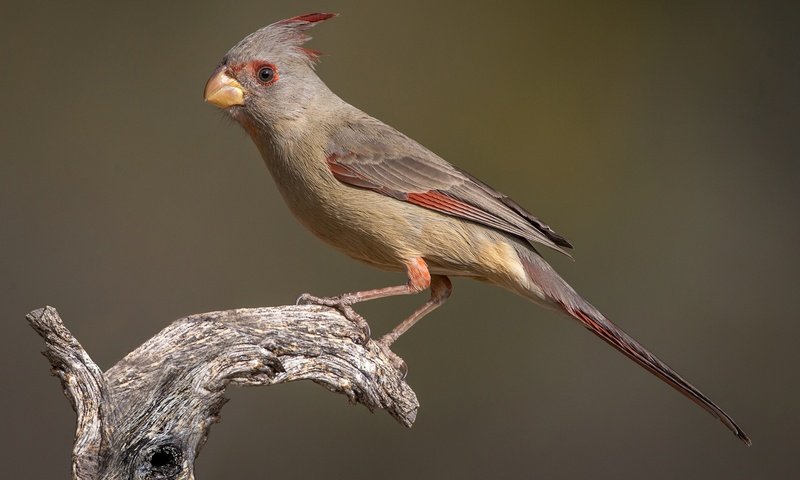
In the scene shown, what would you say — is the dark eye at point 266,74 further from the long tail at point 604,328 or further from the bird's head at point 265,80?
the long tail at point 604,328

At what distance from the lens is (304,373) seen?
286cm

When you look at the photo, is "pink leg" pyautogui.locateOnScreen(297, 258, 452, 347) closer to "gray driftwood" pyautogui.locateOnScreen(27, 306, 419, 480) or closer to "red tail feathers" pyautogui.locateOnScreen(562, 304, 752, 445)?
"gray driftwood" pyautogui.locateOnScreen(27, 306, 419, 480)

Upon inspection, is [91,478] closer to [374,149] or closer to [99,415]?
[99,415]

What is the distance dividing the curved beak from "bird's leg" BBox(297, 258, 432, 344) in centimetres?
77

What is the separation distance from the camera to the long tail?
10.2 ft

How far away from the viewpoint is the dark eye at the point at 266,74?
3354 mm

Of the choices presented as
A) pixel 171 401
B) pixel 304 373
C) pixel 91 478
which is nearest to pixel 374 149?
pixel 304 373

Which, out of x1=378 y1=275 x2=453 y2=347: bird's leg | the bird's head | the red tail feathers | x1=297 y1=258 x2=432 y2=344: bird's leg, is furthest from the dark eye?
the red tail feathers

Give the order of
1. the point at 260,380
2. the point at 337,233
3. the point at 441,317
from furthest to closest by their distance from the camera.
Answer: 1. the point at 441,317
2. the point at 337,233
3. the point at 260,380

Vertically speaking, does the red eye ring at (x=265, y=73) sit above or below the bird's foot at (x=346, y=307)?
above

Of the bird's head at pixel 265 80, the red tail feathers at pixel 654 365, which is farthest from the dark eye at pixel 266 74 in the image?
the red tail feathers at pixel 654 365

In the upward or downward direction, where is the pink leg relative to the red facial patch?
downward

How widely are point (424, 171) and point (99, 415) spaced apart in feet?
4.75

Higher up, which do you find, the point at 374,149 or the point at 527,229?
the point at 374,149
